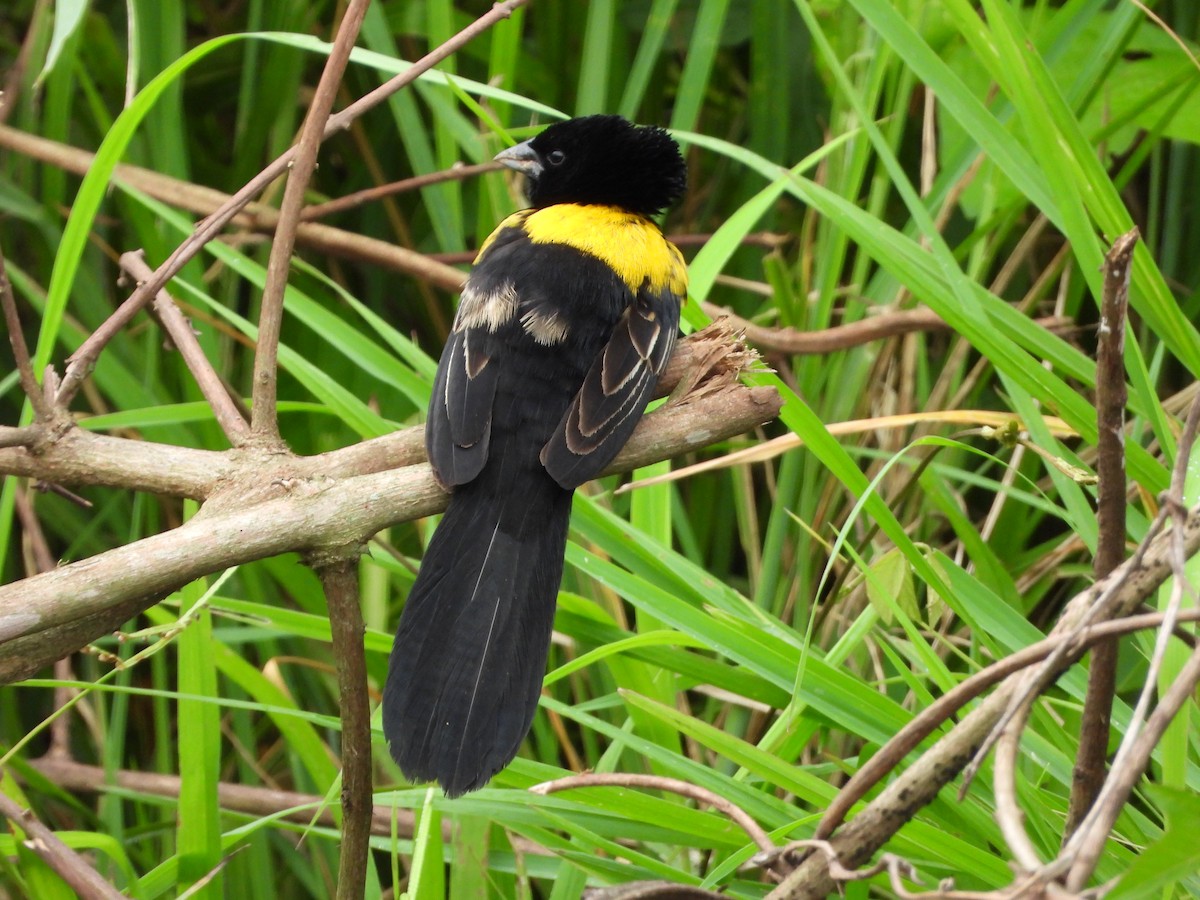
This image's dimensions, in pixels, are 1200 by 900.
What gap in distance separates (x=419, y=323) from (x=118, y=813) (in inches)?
74.0

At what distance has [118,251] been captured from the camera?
4.00m

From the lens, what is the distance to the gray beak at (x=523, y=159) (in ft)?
10.8

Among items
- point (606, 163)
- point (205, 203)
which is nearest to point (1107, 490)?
point (606, 163)

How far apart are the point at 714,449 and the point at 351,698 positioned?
207cm

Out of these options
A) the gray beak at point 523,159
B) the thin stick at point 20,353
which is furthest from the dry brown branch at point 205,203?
the thin stick at point 20,353

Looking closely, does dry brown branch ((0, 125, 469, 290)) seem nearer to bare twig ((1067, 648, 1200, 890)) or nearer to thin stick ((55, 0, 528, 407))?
thin stick ((55, 0, 528, 407))

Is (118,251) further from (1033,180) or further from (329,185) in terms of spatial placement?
(1033,180)

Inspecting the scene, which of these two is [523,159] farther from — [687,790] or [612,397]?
[687,790]

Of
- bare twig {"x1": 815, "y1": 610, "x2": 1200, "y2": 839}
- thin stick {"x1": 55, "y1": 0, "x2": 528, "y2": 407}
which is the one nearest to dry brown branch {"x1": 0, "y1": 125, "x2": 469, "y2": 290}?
thin stick {"x1": 55, "y1": 0, "x2": 528, "y2": 407}

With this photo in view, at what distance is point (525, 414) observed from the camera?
8.04 ft

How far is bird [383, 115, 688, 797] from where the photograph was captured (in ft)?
6.31

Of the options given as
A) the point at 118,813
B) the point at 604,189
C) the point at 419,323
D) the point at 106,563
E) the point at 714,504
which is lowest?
the point at 118,813

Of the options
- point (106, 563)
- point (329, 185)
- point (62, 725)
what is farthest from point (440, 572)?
point (329, 185)

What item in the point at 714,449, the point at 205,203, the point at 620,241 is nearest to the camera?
the point at 620,241
